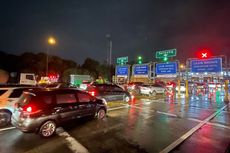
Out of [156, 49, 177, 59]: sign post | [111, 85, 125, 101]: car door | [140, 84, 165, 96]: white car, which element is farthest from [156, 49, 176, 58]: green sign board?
[111, 85, 125, 101]: car door

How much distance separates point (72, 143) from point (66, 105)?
1.74 meters

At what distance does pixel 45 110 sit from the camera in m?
6.27

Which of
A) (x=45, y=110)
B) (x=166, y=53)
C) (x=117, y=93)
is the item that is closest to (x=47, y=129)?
(x=45, y=110)

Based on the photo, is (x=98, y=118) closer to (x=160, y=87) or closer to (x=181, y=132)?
(x=181, y=132)

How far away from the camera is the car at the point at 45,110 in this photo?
604 cm

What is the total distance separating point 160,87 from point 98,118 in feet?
58.1

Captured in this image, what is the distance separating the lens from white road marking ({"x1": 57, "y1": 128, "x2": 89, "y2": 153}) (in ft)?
17.4

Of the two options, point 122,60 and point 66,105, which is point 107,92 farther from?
point 122,60

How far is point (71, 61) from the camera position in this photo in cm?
7050

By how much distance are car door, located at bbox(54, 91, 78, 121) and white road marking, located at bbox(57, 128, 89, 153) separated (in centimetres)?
56

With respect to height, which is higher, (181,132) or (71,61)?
(71,61)

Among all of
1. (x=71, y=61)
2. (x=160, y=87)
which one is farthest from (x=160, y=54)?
(x=71, y=61)

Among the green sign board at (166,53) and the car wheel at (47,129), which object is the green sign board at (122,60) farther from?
the car wheel at (47,129)

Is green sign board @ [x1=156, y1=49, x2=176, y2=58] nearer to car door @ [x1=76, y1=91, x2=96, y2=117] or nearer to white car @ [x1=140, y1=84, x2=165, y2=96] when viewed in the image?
white car @ [x1=140, y1=84, x2=165, y2=96]
